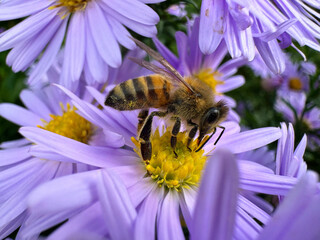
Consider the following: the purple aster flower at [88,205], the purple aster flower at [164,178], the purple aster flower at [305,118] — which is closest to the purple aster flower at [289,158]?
the purple aster flower at [164,178]

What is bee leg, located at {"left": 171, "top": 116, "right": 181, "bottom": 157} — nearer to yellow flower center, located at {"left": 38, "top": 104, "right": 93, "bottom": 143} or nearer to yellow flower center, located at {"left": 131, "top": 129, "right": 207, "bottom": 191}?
yellow flower center, located at {"left": 131, "top": 129, "right": 207, "bottom": 191}

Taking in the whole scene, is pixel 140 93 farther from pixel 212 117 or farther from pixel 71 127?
pixel 71 127

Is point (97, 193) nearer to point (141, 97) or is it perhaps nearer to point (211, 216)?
point (211, 216)

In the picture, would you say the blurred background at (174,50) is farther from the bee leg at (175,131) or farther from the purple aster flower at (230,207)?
the purple aster flower at (230,207)

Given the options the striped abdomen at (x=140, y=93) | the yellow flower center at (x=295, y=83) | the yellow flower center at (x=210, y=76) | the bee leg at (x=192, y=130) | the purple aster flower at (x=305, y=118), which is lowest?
the yellow flower center at (x=295, y=83)

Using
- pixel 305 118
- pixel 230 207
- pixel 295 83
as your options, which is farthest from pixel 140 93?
pixel 295 83
